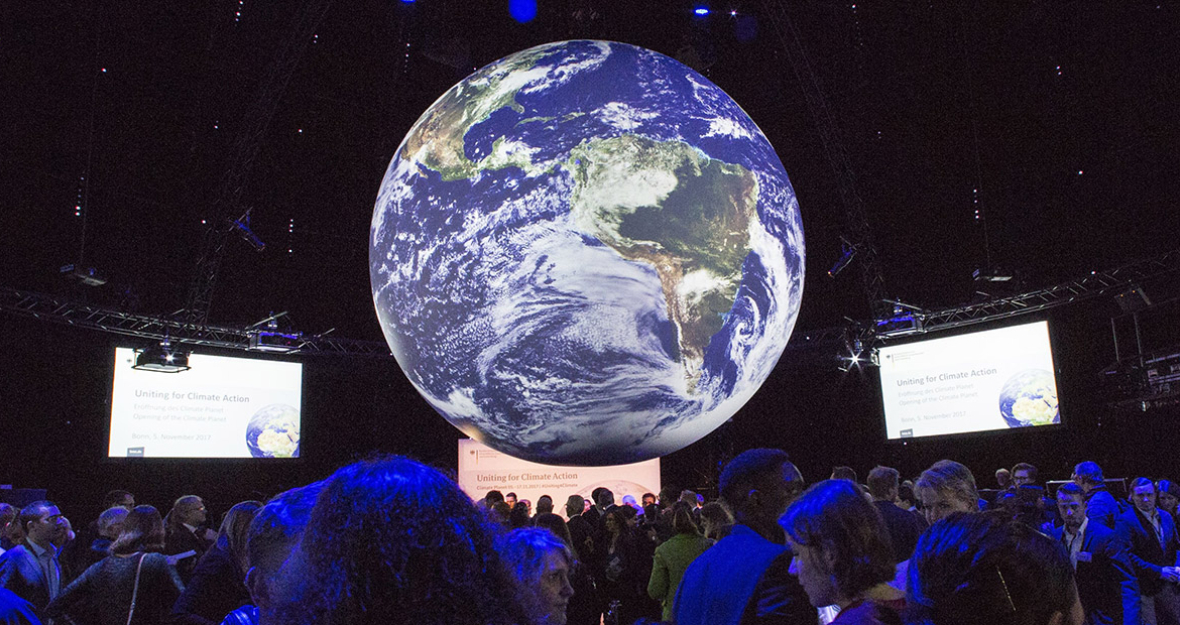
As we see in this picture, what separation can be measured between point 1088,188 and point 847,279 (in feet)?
14.4

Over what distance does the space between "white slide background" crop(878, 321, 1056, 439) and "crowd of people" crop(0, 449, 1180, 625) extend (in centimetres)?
583

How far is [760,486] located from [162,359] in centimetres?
1046

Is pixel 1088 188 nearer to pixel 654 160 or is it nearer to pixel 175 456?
pixel 654 160

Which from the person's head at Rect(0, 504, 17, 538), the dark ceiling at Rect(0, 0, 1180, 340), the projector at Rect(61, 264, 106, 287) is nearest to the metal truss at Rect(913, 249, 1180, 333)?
the dark ceiling at Rect(0, 0, 1180, 340)

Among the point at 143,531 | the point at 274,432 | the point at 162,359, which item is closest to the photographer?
the point at 143,531

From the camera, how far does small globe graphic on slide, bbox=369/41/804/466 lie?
3.48 meters

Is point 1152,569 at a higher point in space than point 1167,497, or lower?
lower

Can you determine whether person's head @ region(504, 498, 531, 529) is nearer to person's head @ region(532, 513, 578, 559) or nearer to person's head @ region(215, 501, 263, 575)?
person's head @ region(532, 513, 578, 559)

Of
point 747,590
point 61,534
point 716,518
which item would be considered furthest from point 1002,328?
point 61,534

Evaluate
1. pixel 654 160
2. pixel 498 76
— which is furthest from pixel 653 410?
pixel 498 76

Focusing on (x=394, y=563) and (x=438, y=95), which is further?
(x=438, y=95)

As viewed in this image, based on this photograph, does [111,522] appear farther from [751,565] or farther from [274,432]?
[274,432]

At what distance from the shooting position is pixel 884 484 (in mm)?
4285

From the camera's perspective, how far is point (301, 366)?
1332cm
